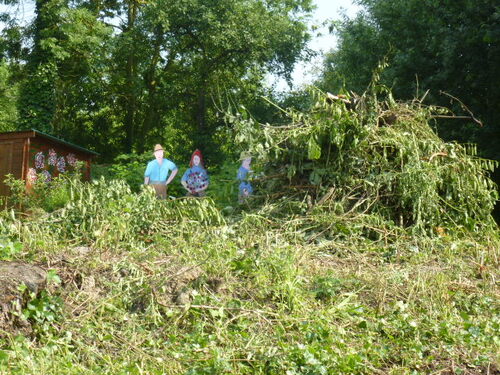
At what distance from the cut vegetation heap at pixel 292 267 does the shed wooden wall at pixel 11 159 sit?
28.7 feet

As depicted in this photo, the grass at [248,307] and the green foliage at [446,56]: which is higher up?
the green foliage at [446,56]

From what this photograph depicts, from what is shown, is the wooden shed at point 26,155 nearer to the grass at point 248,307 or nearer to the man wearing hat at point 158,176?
the man wearing hat at point 158,176

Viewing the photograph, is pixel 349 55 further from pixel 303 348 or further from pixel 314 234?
pixel 303 348

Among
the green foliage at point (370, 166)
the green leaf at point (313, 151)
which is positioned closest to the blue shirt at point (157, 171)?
the green foliage at point (370, 166)

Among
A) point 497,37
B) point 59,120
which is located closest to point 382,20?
point 497,37

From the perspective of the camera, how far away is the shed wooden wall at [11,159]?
15.8 m

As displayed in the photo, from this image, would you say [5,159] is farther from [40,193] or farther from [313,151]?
[313,151]

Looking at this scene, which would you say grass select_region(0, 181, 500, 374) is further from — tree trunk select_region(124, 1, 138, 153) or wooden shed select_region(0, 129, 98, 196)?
tree trunk select_region(124, 1, 138, 153)

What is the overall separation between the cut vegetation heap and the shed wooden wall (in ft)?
28.7

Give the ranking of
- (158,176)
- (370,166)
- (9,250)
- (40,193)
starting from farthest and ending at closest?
(40,193) → (158,176) → (370,166) → (9,250)

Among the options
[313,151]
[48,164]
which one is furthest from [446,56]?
[313,151]

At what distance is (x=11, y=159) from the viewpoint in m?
15.9

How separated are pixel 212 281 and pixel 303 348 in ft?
4.41

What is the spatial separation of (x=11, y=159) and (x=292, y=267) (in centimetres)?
1184
